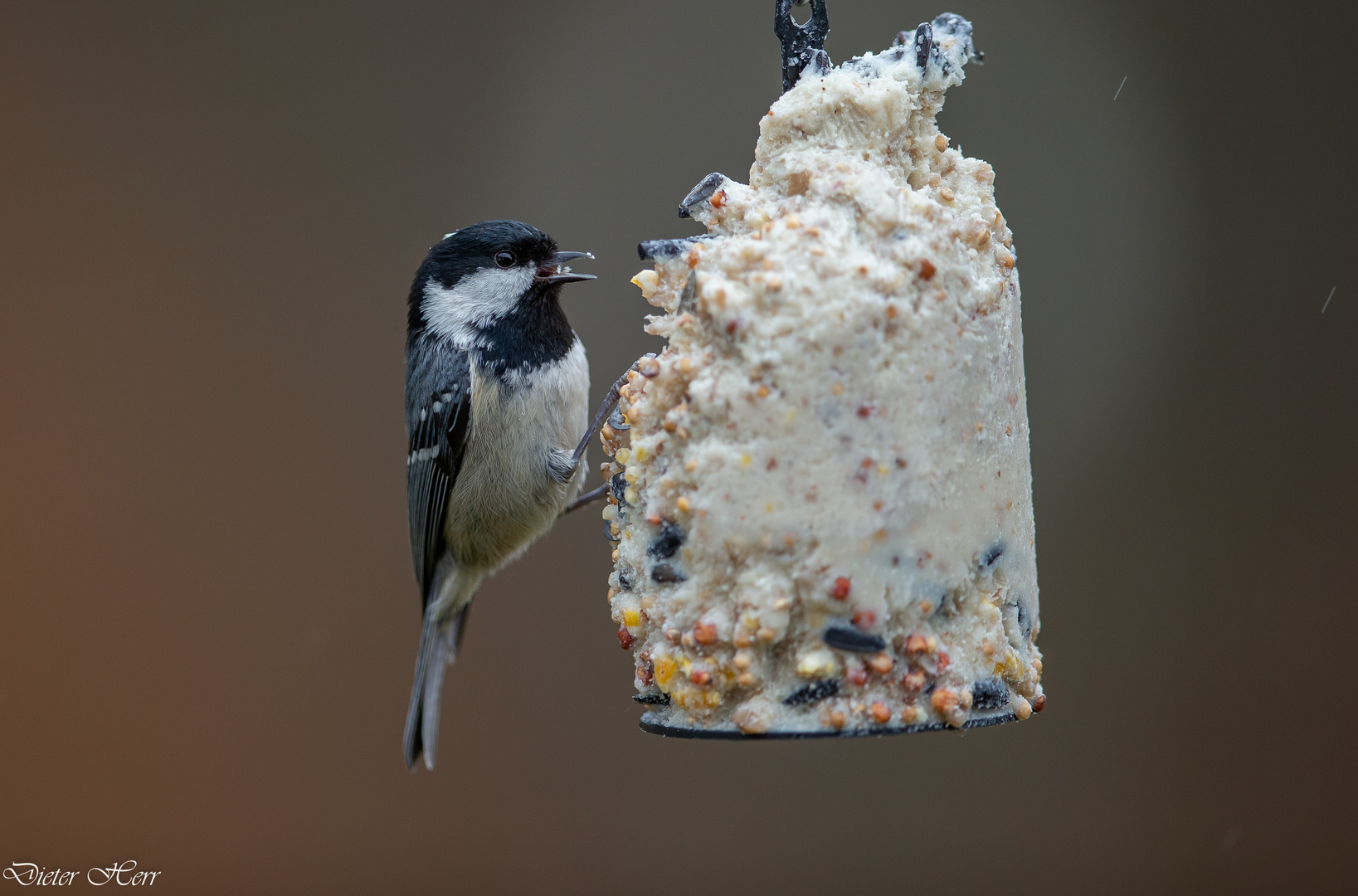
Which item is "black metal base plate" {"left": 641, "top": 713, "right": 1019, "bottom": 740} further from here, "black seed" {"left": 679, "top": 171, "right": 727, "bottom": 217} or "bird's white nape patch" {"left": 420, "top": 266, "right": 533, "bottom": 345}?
"bird's white nape patch" {"left": 420, "top": 266, "right": 533, "bottom": 345}

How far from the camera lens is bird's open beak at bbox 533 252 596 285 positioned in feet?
5.33

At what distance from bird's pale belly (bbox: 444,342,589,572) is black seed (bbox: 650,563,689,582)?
656 mm

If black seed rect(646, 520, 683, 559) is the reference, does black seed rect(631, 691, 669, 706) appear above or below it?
below

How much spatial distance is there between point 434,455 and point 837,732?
99 cm

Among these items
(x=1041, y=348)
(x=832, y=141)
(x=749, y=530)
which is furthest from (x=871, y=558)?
(x=1041, y=348)

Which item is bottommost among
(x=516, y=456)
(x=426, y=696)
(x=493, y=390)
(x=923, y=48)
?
(x=426, y=696)

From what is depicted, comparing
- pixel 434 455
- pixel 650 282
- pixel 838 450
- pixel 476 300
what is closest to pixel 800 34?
pixel 650 282

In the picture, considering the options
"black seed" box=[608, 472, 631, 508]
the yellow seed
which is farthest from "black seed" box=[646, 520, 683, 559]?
the yellow seed

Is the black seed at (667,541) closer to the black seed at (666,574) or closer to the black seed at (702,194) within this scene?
the black seed at (666,574)

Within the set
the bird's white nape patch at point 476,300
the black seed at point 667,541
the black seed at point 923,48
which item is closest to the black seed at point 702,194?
the black seed at point 923,48

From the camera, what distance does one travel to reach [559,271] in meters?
1.69

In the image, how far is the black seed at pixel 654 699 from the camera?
1130mm

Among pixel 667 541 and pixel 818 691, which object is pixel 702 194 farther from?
pixel 818 691

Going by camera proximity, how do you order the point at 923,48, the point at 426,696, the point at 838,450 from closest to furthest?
the point at 838,450, the point at 923,48, the point at 426,696
